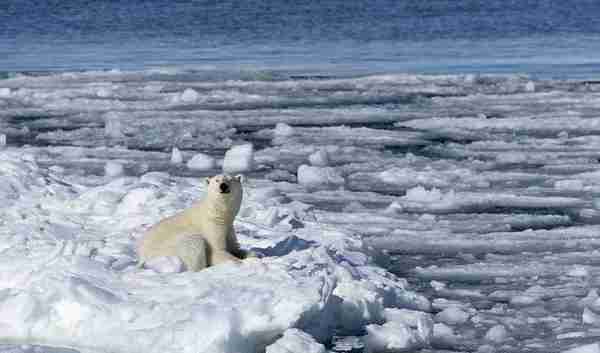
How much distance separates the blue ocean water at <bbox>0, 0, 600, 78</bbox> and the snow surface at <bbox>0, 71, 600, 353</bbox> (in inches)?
252

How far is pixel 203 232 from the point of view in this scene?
21.0 ft

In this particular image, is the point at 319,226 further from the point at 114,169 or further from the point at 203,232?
the point at 114,169

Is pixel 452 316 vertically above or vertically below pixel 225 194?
below

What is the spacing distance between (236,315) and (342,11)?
4037 cm

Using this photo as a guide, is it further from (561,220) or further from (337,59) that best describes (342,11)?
(561,220)

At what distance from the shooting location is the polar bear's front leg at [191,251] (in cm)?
630

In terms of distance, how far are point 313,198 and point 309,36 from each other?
22.4 meters

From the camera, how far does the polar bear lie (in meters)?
6.32

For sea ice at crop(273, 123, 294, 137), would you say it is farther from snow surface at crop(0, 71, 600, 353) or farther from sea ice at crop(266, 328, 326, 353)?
sea ice at crop(266, 328, 326, 353)

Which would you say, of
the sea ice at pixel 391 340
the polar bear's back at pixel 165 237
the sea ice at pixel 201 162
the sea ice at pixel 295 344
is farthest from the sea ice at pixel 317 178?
the sea ice at pixel 295 344

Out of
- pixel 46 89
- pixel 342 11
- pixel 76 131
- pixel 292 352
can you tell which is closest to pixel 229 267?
pixel 292 352

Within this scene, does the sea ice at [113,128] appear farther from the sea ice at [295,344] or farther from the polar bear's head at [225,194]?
the sea ice at [295,344]

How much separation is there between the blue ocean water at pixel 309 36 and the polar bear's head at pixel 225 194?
14.5 metres

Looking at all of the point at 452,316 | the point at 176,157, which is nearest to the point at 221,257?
the point at 452,316
